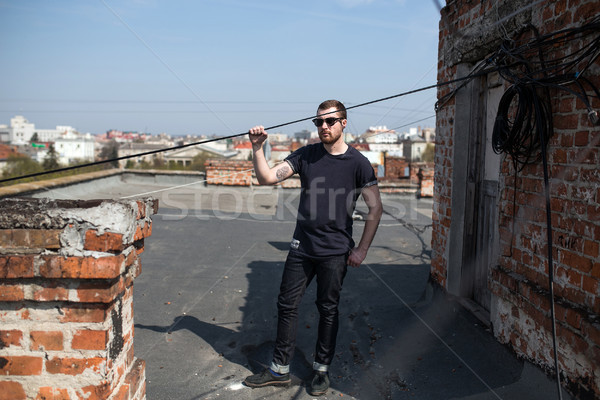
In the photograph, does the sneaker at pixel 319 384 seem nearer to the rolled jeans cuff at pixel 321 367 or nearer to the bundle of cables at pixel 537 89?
the rolled jeans cuff at pixel 321 367

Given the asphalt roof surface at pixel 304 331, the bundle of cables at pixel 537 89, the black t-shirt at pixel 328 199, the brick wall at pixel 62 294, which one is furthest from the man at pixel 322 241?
the brick wall at pixel 62 294

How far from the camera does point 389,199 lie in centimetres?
1280

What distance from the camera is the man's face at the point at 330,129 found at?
3260 millimetres

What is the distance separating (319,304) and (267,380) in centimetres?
62

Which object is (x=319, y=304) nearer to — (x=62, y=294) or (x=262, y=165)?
(x=262, y=165)

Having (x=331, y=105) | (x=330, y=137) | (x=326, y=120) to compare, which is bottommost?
(x=330, y=137)

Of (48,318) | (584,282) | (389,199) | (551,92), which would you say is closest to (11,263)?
(48,318)

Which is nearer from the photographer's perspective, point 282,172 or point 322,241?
point 322,241

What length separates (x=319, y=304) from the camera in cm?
332

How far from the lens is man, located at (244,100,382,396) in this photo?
3.25 m

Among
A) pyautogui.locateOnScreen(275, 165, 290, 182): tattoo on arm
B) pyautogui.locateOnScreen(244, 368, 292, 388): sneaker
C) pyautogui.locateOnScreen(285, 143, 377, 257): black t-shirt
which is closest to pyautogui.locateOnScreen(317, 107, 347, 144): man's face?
pyautogui.locateOnScreen(285, 143, 377, 257): black t-shirt

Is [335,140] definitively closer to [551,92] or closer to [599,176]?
[551,92]

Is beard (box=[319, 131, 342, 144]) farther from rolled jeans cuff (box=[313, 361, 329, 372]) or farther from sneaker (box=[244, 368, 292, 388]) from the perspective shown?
sneaker (box=[244, 368, 292, 388])

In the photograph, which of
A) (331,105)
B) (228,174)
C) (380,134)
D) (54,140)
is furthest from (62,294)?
(54,140)
